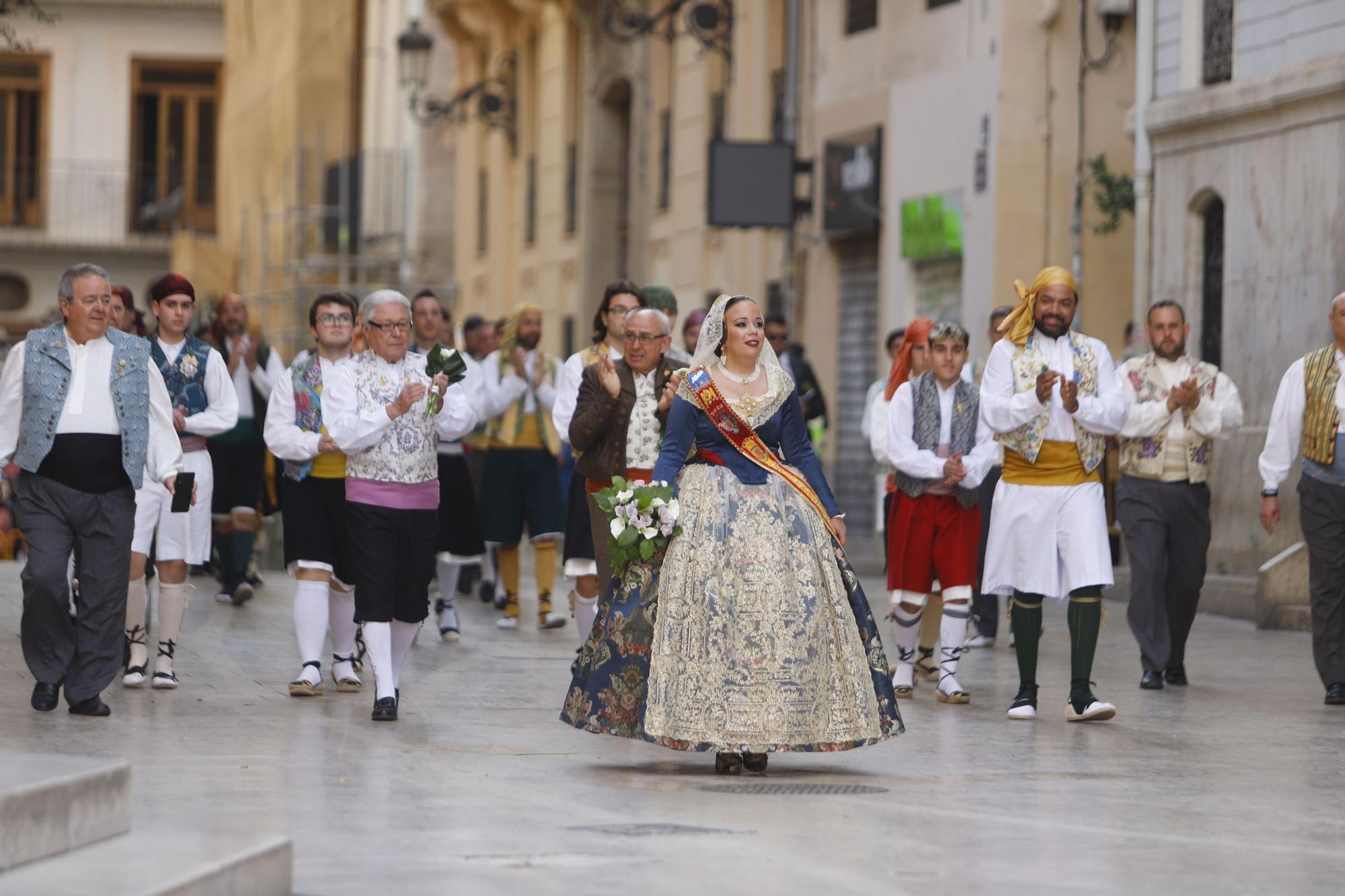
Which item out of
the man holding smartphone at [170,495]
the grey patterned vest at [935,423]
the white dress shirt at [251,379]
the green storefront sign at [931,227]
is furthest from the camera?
the green storefront sign at [931,227]

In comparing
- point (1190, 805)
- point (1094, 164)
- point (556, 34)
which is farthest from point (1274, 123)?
point (556, 34)

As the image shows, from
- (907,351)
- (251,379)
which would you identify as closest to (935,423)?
(907,351)

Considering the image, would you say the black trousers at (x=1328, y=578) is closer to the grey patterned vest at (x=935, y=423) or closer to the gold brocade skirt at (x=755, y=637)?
the grey patterned vest at (x=935, y=423)

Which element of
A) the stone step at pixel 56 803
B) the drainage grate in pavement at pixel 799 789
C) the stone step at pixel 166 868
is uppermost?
the stone step at pixel 56 803

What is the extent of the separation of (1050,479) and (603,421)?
214 centimetres

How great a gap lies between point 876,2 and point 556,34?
1121cm

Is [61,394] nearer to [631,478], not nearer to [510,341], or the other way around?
[631,478]

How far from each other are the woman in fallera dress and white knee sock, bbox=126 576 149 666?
329 cm

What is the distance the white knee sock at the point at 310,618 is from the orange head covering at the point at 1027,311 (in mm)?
3397

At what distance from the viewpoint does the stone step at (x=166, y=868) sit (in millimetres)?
5848

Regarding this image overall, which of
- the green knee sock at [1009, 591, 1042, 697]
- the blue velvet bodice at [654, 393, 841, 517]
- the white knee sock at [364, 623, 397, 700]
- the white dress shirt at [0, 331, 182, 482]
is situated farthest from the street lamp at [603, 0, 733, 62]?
the blue velvet bodice at [654, 393, 841, 517]

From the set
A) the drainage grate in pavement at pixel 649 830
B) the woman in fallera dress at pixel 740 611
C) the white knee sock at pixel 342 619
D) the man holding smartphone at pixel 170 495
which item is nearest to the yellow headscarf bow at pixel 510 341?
the man holding smartphone at pixel 170 495

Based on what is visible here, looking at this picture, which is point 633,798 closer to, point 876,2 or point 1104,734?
point 1104,734

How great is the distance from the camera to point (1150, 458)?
12.5 meters
